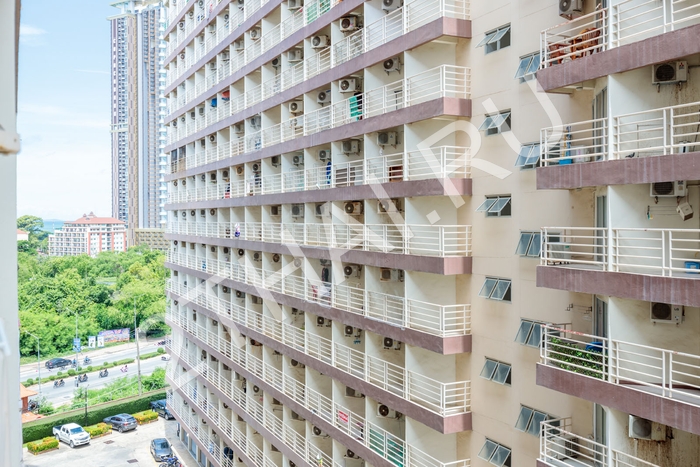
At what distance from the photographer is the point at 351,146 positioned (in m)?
11.6

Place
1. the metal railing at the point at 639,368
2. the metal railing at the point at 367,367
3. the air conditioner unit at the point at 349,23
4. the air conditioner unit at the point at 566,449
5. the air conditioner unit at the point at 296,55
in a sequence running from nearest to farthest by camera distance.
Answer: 1. the metal railing at the point at 639,368
2. the air conditioner unit at the point at 566,449
3. the metal railing at the point at 367,367
4. the air conditioner unit at the point at 349,23
5. the air conditioner unit at the point at 296,55

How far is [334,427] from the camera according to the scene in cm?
1130

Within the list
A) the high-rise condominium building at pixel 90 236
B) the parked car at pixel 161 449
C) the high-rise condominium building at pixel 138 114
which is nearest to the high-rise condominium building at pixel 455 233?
the parked car at pixel 161 449

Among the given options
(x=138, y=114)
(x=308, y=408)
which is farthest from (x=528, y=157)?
(x=138, y=114)

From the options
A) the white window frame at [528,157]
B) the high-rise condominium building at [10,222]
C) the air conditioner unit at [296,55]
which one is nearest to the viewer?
the high-rise condominium building at [10,222]

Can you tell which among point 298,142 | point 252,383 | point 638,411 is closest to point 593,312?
A: point 638,411

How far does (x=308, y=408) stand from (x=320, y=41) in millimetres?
7653

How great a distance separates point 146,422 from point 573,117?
2530 cm

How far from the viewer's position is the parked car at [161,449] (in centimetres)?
2150

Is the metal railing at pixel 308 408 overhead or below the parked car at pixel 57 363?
overhead

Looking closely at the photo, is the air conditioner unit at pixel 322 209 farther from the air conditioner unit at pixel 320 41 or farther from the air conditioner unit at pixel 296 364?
the air conditioner unit at pixel 296 364

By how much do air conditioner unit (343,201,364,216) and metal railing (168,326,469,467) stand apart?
374cm

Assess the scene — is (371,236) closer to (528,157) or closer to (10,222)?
(528,157)

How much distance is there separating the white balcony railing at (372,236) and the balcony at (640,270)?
2519 millimetres
